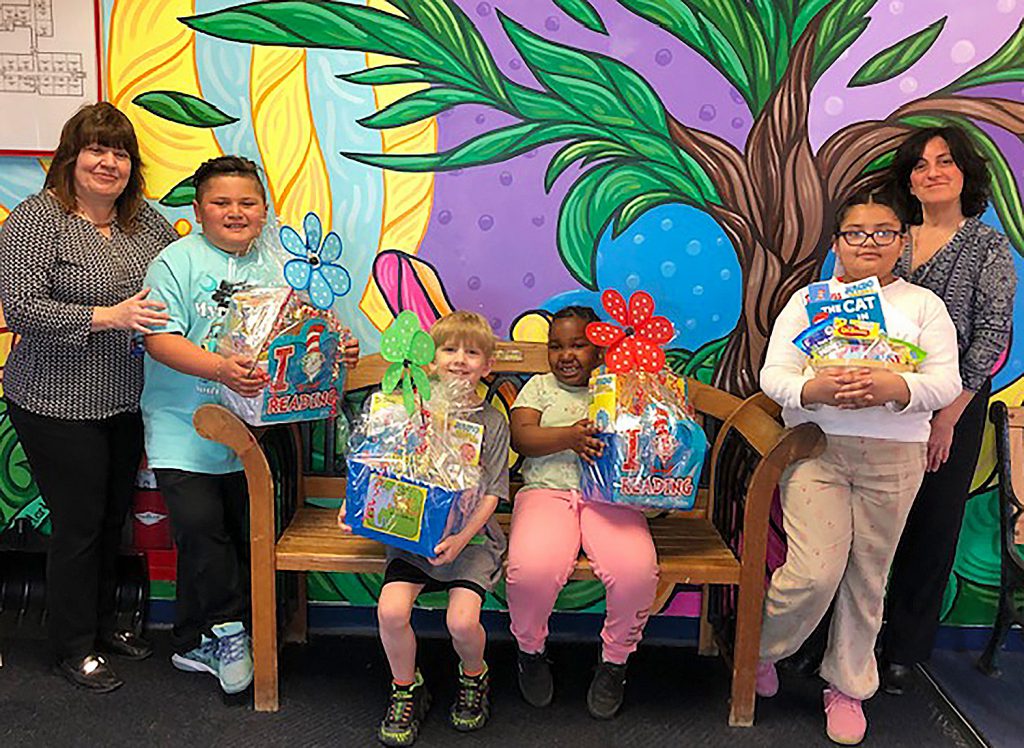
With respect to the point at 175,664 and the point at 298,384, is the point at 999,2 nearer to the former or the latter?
the point at 298,384

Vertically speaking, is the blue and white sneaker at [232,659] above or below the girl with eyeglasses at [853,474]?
below

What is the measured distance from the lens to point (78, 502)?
107 inches

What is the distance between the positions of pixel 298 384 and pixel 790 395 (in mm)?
1268

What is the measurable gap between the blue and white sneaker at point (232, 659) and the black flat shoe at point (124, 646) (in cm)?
38

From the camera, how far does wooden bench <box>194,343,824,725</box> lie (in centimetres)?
253

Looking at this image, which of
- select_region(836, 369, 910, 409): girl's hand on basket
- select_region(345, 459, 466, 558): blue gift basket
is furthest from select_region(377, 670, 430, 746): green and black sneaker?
select_region(836, 369, 910, 409): girl's hand on basket

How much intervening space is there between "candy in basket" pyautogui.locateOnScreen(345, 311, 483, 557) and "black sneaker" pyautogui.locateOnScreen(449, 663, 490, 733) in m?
0.41

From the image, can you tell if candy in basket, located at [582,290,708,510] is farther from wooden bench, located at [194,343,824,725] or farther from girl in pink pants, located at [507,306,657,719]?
wooden bench, located at [194,343,824,725]

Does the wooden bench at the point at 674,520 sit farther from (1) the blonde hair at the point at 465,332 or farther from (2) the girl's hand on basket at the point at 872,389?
(1) the blonde hair at the point at 465,332

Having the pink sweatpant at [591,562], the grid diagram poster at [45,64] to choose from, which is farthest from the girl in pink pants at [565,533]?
the grid diagram poster at [45,64]

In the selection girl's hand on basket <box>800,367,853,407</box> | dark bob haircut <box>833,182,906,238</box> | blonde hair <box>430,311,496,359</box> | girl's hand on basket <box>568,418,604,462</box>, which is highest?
dark bob haircut <box>833,182,906,238</box>

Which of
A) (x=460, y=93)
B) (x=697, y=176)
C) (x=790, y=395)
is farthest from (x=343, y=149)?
(x=790, y=395)

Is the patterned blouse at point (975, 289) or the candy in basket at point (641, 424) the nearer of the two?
the candy in basket at point (641, 424)

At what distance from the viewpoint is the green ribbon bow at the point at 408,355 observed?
2449mm
